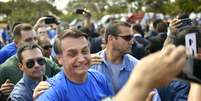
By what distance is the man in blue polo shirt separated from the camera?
3188 millimetres

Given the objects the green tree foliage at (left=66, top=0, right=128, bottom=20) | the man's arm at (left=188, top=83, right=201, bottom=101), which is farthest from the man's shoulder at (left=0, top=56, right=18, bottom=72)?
the green tree foliage at (left=66, top=0, right=128, bottom=20)

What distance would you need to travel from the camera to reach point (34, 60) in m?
4.55

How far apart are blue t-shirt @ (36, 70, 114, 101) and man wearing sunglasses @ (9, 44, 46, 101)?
789 millimetres

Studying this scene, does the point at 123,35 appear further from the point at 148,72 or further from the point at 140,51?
the point at 148,72

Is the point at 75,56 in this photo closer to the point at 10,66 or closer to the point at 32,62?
the point at 32,62

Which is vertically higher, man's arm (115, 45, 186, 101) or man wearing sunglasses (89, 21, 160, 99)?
man's arm (115, 45, 186, 101)

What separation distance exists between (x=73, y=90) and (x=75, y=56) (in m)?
0.25

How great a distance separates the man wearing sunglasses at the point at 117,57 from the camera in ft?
17.0

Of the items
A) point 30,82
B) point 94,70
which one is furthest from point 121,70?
point 94,70

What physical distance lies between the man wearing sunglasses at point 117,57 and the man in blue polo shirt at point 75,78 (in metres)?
1.52

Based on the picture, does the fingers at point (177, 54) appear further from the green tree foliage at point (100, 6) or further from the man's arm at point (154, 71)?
the green tree foliage at point (100, 6)

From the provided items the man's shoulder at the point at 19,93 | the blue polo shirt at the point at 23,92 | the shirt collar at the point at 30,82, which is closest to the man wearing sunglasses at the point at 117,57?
the shirt collar at the point at 30,82

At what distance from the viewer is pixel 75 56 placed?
3328mm

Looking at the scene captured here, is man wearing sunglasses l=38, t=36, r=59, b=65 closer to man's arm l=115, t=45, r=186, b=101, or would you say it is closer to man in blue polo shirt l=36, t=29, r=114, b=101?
man in blue polo shirt l=36, t=29, r=114, b=101
